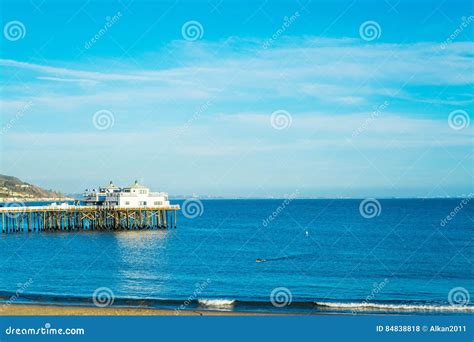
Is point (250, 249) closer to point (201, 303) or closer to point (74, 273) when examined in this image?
point (74, 273)

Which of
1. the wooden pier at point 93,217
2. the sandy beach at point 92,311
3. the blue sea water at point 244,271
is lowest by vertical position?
the sandy beach at point 92,311

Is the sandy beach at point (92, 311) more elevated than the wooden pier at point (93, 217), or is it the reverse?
the wooden pier at point (93, 217)

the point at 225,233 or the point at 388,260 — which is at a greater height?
the point at 225,233

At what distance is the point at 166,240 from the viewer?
202 ft

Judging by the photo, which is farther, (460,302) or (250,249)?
(250,249)

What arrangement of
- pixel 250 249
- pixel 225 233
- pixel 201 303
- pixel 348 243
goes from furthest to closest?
pixel 225 233 < pixel 348 243 < pixel 250 249 < pixel 201 303

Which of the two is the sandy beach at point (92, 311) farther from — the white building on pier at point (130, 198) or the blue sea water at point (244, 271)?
the white building on pier at point (130, 198)

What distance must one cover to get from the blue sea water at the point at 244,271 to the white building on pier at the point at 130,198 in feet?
18.0

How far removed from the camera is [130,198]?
72062 millimetres

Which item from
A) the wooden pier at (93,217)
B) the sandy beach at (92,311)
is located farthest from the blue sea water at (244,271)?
the wooden pier at (93,217)

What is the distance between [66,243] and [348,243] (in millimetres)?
29772

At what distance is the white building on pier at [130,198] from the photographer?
72062 mm

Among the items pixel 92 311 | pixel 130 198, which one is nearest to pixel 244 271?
pixel 92 311

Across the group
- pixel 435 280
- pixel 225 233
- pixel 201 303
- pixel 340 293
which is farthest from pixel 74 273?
pixel 225 233
